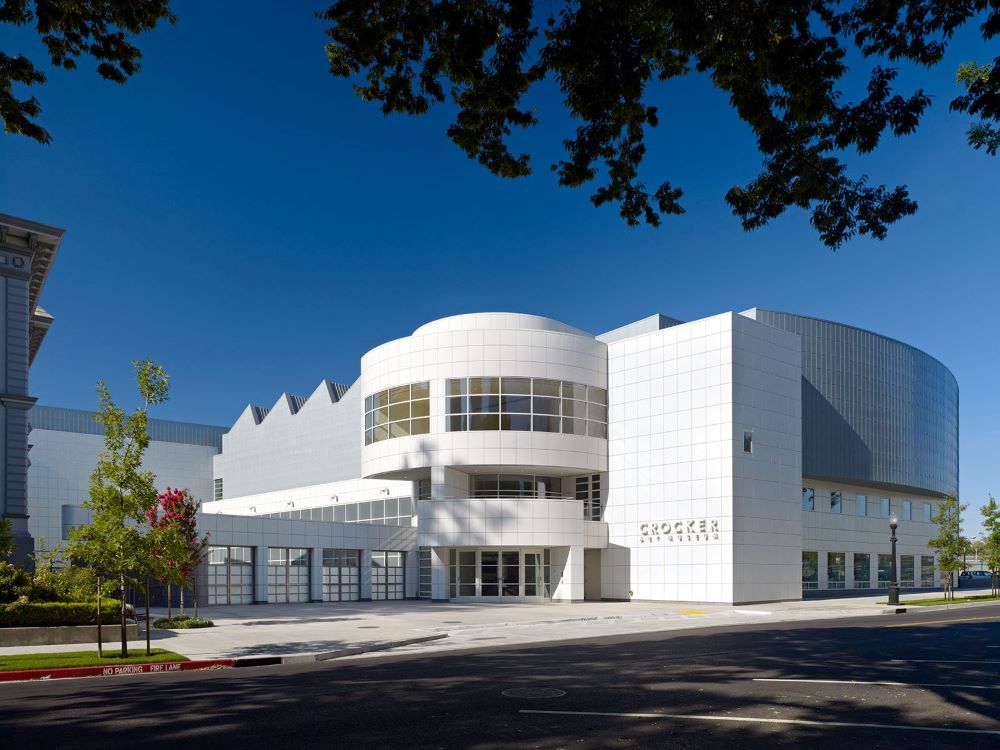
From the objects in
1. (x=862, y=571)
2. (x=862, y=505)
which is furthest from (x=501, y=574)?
(x=862, y=505)

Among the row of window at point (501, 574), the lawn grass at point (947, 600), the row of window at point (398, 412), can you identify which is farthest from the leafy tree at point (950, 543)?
the row of window at point (398, 412)

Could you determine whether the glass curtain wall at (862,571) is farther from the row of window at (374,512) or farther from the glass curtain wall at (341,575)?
the glass curtain wall at (341,575)

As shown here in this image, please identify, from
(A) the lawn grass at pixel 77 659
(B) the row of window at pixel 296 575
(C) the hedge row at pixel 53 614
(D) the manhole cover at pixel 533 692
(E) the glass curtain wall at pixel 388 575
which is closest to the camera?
(D) the manhole cover at pixel 533 692

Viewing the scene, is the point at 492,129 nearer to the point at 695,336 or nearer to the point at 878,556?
the point at 695,336

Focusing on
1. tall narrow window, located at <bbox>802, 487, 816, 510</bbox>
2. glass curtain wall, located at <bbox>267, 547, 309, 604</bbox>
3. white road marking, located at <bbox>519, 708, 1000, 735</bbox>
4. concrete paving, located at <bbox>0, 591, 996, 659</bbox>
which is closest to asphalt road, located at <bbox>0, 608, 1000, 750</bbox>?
white road marking, located at <bbox>519, 708, 1000, 735</bbox>

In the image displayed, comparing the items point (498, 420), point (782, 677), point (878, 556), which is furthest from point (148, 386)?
point (878, 556)

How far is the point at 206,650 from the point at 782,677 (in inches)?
509

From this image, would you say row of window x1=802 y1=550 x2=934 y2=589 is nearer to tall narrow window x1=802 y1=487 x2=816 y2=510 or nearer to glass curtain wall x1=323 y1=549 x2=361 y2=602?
tall narrow window x1=802 y1=487 x2=816 y2=510

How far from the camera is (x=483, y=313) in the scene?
44750 millimetres

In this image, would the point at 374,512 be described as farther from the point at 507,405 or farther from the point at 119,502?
the point at 119,502

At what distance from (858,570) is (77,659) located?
51.5 m

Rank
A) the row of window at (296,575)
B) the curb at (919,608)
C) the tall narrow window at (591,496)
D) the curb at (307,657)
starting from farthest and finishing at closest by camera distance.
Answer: the tall narrow window at (591,496) < the row of window at (296,575) < the curb at (919,608) < the curb at (307,657)

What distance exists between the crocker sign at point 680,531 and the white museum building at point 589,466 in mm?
100

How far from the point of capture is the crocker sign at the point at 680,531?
40.1m
